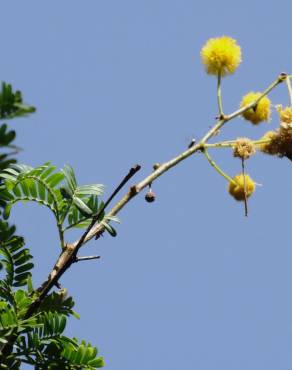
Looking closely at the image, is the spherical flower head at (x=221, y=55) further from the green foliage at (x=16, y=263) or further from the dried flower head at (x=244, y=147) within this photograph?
the green foliage at (x=16, y=263)

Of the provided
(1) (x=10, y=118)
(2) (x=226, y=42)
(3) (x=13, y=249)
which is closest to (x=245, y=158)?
(2) (x=226, y=42)

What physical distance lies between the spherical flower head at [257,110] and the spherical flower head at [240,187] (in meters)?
0.23

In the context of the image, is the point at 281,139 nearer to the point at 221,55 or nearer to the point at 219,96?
the point at 219,96

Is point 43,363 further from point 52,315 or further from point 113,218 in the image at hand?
point 113,218

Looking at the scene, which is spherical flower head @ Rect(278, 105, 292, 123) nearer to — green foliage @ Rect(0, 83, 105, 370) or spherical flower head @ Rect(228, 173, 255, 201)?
spherical flower head @ Rect(228, 173, 255, 201)

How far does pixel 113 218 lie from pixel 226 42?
1108mm

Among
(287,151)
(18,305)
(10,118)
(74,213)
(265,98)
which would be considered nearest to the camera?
(10,118)

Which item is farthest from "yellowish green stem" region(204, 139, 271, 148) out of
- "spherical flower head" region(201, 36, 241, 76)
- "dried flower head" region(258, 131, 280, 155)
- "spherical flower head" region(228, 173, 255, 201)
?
"spherical flower head" region(201, 36, 241, 76)

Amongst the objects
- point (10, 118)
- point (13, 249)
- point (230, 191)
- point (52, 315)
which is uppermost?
point (230, 191)

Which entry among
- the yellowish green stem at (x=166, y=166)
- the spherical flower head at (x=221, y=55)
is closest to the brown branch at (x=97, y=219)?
the yellowish green stem at (x=166, y=166)

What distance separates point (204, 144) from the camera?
8.89 feet

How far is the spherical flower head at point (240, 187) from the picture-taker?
2865mm

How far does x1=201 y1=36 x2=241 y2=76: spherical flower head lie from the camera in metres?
3.15

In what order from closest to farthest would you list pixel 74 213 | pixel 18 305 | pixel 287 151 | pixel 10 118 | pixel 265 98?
pixel 10 118
pixel 18 305
pixel 74 213
pixel 287 151
pixel 265 98
